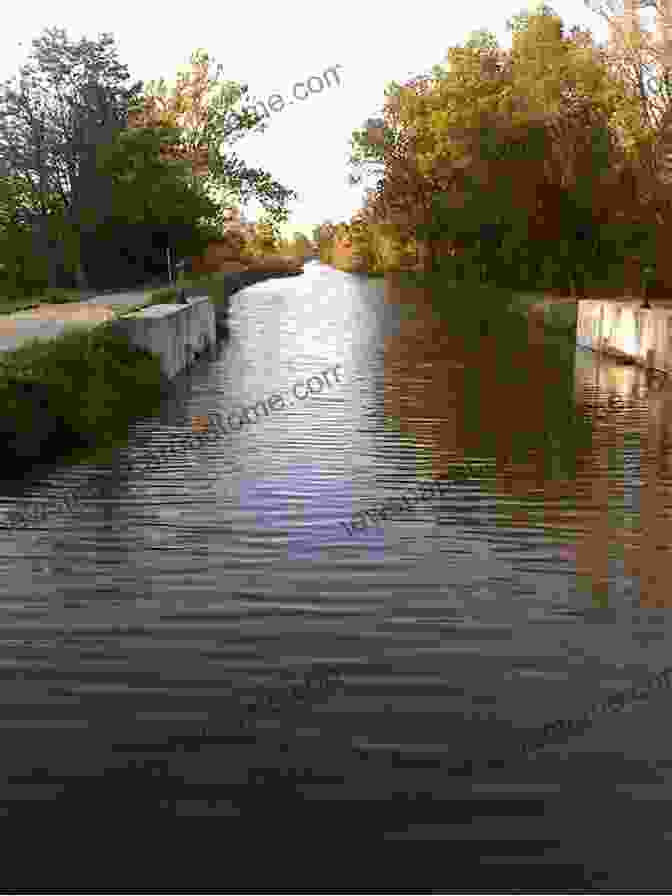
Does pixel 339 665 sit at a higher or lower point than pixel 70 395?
lower

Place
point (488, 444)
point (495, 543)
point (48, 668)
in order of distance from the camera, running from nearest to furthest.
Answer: point (48, 668) < point (495, 543) < point (488, 444)

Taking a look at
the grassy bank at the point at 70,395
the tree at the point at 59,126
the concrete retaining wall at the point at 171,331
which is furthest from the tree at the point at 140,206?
the grassy bank at the point at 70,395

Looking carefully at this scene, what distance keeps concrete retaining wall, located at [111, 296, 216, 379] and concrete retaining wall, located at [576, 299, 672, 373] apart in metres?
10.4

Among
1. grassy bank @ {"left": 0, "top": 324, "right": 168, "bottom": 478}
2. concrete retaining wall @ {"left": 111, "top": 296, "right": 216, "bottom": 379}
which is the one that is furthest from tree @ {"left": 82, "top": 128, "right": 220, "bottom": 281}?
grassy bank @ {"left": 0, "top": 324, "right": 168, "bottom": 478}

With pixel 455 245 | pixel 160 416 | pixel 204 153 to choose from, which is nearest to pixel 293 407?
pixel 160 416

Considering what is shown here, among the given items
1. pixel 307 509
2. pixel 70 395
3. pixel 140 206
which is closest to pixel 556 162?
pixel 140 206

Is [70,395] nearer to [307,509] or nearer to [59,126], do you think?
[307,509]

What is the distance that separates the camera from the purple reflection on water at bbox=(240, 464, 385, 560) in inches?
384

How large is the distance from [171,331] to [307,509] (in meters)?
11.2

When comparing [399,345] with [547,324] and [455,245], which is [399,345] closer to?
[547,324]

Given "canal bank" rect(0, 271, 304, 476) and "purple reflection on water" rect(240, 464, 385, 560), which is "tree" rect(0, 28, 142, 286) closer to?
"canal bank" rect(0, 271, 304, 476)

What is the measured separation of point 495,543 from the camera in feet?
32.4

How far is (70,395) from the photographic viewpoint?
14.7 metres

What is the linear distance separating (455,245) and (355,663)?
2271 inches
